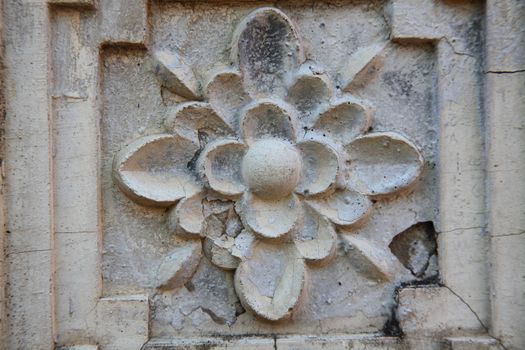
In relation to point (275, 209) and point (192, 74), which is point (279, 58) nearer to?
point (192, 74)

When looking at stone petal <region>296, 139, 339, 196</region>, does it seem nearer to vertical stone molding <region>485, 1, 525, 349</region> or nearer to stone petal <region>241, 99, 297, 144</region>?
stone petal <region>241, 99, 297, 144</region>

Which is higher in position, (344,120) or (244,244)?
(344,120)

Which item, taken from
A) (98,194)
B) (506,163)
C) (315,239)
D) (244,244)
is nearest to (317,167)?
(315,239)

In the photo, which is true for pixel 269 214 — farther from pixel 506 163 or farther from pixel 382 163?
pixel 506 163

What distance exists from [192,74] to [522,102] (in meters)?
1.04

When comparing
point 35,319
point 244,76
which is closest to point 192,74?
point 244,76

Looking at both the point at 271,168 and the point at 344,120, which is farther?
the point at 344,120

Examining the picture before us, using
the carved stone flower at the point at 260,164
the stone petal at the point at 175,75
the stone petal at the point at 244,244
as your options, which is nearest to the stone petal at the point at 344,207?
the carved stone flower at the point at 260,164

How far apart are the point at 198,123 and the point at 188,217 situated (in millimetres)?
304

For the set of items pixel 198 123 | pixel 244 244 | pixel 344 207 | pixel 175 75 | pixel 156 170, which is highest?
pixel 175 75

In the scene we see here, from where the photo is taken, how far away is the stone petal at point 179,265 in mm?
1743

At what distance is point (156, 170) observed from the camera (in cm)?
180

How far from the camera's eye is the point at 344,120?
1827mm

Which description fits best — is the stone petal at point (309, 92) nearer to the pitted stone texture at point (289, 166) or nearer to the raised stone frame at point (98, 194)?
the pitted stone texture at point (289, 166)
